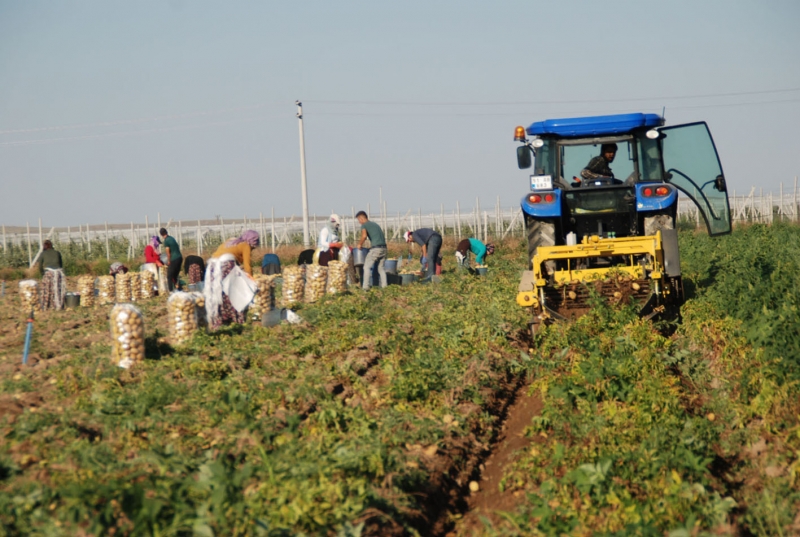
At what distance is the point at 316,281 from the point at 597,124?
5.29m

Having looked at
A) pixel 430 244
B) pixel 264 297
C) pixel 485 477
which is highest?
pixel 430 244

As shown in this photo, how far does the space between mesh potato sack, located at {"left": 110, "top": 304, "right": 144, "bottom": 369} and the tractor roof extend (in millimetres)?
5178

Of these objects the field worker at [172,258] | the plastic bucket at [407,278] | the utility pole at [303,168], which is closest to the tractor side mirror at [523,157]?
the plastic bucket at [407,278]

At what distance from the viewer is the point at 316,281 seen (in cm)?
1335

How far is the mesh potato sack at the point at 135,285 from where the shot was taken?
1659 centimetres

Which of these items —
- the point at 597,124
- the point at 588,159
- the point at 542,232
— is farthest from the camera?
the point at 588,159

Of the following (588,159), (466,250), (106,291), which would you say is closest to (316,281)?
(588,159)

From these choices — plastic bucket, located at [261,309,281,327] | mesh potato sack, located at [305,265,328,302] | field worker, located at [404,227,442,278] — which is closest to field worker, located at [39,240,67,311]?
mesh potato sack, located at [305,265,328,302]

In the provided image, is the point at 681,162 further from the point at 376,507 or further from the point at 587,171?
the point at 376,507

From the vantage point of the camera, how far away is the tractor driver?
10.2 meters

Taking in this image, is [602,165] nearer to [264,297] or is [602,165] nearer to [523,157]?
[523,157]

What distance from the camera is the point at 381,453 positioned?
5180mm

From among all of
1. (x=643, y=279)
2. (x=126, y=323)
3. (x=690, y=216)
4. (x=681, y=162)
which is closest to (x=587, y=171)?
(x=681, y=162)

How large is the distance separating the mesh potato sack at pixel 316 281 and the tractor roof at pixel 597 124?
4.62 metres
